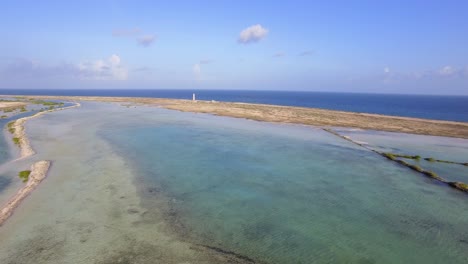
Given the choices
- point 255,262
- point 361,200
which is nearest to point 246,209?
point 255,262

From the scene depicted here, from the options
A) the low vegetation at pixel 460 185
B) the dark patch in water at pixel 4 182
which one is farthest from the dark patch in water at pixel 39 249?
the low vegetation at pixel 460 185

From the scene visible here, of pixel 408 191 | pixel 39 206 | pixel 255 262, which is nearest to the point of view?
pixel 255 262

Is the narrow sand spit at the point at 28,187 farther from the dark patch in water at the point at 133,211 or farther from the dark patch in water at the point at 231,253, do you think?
the dark patch in water at the point at 231,253

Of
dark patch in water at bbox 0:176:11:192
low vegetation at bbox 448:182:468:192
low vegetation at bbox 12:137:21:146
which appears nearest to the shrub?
low vegetation at bbox 12:137:21:146

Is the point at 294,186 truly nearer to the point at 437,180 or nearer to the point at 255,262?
the point at 255,262

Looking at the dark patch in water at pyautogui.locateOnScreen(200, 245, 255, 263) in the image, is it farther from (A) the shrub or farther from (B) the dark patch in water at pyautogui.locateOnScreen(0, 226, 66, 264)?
(A) the shrub
